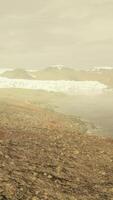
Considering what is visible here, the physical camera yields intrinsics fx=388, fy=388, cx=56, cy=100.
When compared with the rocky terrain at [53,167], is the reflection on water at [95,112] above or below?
below

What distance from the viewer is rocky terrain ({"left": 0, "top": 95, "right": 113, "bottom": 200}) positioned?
19469mm

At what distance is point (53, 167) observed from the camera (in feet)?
76.7

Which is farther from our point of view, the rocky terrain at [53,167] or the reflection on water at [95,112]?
the reflection on water at [95,112]

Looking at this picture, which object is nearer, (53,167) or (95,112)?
(53,167)

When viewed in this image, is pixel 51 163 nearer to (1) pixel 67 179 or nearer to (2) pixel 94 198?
(1) pixel 67 179

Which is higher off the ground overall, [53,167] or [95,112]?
[53,167]

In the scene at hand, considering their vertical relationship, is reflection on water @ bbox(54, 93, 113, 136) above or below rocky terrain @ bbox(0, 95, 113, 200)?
below

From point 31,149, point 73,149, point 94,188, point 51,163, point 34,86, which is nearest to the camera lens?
point 94,188

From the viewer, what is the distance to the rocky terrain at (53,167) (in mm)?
19469

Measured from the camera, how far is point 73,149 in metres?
28.4

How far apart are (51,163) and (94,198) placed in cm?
511

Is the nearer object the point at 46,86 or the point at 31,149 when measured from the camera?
the point at 31,149

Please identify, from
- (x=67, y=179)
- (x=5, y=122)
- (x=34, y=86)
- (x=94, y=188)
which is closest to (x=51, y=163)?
(x=67, y=179)

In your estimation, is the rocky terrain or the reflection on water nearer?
the rocky terrain
